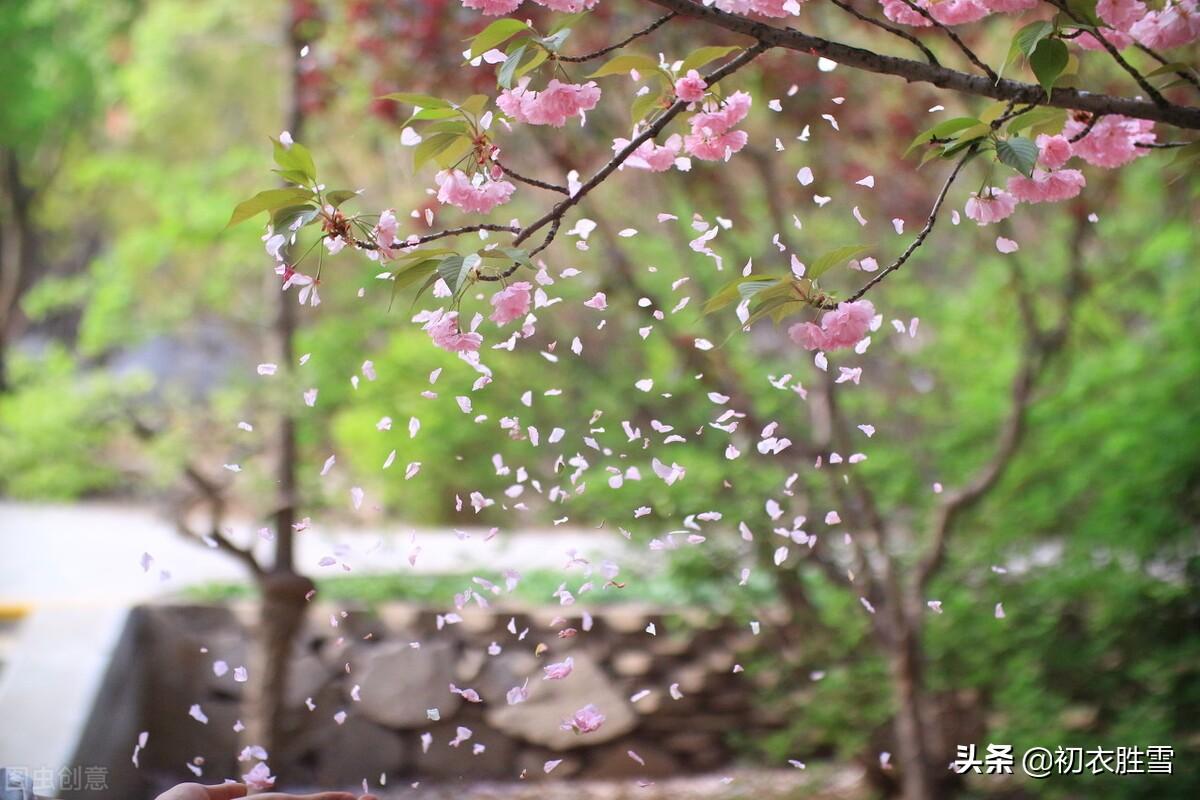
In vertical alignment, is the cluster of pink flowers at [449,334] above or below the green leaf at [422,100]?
below

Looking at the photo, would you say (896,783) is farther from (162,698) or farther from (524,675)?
(162,698)

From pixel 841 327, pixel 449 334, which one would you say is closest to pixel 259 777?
pixel 449 334

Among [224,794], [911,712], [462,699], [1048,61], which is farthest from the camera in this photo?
[462,699]

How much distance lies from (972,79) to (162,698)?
2.90 m

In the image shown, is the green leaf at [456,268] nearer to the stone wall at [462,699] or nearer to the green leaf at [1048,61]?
the green leaf at [1048,61]

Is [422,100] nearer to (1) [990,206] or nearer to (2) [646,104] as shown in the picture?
(2) [646,104]

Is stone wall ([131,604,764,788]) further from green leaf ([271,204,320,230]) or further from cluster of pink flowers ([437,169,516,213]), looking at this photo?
green leaf ([271,204,320,230])

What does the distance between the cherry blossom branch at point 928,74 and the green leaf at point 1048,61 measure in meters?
0.02

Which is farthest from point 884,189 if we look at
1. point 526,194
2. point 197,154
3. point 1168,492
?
point 197,154

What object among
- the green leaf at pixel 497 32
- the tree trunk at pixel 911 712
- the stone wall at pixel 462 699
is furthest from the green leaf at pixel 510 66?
the stone wall at pixel 462 699

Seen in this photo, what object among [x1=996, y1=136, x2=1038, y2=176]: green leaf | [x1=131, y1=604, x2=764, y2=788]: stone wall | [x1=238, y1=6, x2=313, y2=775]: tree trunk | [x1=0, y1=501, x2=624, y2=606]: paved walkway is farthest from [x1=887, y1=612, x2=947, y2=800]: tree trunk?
[x1=996, y1=136, x2=1038, y2=176]: green leaf

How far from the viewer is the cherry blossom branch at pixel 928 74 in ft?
2.96

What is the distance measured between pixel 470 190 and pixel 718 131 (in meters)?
0.24

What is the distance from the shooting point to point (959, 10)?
1064 millimetres
